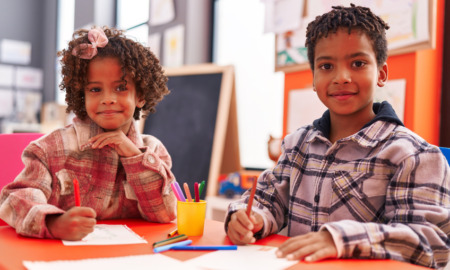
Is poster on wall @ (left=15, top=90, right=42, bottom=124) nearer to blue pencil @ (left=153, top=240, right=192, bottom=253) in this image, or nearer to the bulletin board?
the bulletin board

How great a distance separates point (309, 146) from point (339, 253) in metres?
0.40

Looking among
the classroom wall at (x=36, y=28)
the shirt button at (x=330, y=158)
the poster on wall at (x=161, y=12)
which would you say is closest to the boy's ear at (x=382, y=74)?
the shirt button at (x=330, y=158)

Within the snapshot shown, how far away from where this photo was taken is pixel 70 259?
642 mm

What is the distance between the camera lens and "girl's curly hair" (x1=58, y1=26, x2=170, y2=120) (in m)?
1.03

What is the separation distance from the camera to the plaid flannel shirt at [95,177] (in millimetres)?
917

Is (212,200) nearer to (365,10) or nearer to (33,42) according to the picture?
(365,10)

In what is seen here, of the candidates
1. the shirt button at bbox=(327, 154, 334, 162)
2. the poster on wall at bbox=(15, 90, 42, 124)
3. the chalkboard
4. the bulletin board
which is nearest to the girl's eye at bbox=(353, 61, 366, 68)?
the shirt button at bbox=(327, 154, 334, 162)

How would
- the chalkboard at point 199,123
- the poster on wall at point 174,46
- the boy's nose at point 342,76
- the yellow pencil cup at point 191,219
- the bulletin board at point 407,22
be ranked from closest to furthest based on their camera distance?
the yellow pencil cup at point 191,219
the boy's nose at point 342,76
the bulletin board at point 407,22
the chalkboard at point 199,123
the poster on wall at point 174,46

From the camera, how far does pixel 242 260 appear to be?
2.15 ft

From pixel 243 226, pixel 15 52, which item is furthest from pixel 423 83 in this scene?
pixel 15 52

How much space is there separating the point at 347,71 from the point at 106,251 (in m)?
0.63

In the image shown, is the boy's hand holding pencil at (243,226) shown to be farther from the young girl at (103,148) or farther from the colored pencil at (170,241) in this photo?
the young girl at (103,148)

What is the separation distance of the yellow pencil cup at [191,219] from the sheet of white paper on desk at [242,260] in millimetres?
126

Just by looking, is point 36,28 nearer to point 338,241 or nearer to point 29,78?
point 29,78
